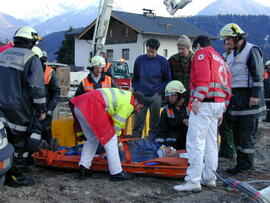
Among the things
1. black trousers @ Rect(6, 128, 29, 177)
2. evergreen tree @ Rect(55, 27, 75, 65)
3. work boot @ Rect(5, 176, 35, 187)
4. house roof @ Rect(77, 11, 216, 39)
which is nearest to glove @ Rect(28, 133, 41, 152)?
black trousers @ Rect(6, 128, 29, 177)

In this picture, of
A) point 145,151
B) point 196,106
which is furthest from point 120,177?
point 196,106

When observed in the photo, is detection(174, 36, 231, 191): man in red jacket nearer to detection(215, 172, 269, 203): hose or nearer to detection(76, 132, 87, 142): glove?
detection(215, 172, 269, 203): hose

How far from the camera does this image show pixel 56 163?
545 cm

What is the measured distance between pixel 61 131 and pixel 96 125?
1.84m

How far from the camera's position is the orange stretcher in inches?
199

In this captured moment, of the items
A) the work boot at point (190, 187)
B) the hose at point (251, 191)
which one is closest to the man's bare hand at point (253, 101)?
the hose at point (251, 191)

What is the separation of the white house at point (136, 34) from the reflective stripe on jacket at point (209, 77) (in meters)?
29.6

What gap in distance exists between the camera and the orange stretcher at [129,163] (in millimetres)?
5055

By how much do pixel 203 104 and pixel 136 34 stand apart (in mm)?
31548

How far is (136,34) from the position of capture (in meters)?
35.4

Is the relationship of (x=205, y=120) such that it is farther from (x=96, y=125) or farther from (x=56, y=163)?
(x=56, y=163)

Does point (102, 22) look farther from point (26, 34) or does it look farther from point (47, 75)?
point (26, 34)

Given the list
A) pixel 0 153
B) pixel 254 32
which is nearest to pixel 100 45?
pixel 0 153

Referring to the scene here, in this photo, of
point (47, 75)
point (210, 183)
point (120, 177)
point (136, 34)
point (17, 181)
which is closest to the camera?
point (17, 181)
